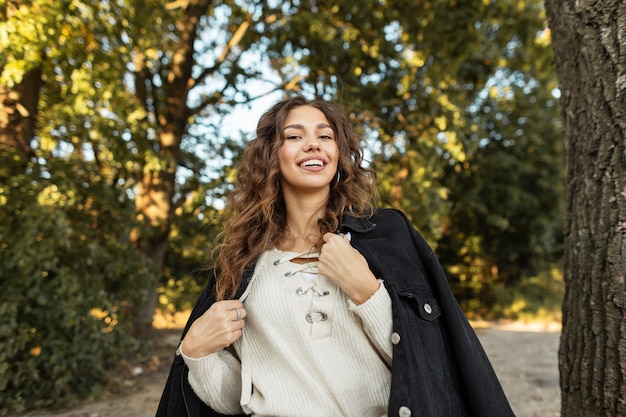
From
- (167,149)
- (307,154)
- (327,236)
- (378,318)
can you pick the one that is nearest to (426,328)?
(378,318)

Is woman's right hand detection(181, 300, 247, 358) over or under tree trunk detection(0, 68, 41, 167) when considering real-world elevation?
under

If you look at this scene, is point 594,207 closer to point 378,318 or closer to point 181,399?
point 378,318

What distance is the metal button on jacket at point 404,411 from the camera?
5.18 ft

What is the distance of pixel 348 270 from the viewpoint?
5.78ft

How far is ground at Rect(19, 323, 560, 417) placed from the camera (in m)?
4.47

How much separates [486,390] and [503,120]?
479 inches

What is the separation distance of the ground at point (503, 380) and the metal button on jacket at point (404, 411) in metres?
3.62

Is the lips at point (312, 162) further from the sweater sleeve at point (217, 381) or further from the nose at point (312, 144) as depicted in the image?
the sweater sleeve at point (217, 381)

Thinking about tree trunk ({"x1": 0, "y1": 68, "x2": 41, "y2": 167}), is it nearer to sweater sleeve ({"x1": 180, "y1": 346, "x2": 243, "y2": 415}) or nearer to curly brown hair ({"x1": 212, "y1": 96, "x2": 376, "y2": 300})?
curly brown hair ({"x1": 212, "y1": 96, "x2": 376, "y2": 300})

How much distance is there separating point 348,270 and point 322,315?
0.80 feet

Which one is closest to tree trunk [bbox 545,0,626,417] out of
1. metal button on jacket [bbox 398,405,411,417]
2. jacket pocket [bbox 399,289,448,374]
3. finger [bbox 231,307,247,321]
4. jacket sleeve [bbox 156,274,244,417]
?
jacket pocket [bbox 399,289,448,374]

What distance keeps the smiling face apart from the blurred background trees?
1.42 metres

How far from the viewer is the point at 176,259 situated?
7348 mm

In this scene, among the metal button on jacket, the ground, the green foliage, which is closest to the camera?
the metal button on jacket
